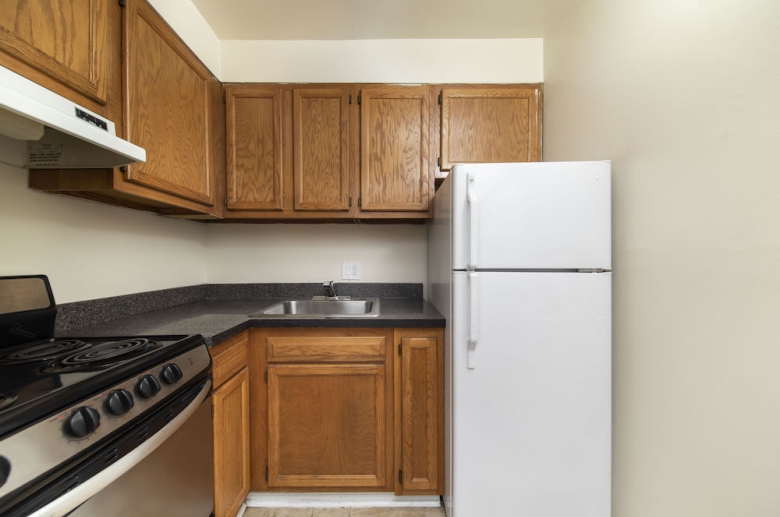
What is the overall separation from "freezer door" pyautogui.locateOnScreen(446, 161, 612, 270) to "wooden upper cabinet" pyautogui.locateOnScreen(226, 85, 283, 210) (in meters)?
1.17

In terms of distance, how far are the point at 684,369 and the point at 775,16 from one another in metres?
0.97

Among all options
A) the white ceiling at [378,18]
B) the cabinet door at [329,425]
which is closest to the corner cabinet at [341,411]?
the cabinet door at [329,425]

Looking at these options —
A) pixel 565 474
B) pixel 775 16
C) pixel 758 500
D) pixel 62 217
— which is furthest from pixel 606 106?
pixel 62 217

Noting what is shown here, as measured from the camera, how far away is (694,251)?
90 centimetres

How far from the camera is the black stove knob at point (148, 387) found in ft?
2.45

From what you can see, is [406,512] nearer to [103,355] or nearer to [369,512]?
[369,512]

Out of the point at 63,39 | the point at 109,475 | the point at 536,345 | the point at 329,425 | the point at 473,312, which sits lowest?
the point at 329,425

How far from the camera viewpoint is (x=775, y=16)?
728 millimetres

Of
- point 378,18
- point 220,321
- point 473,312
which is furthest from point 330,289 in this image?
point 378,18

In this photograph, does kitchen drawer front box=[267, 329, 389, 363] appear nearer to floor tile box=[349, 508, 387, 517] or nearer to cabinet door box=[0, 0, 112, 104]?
floor tile box=[349, 508, 387, 517]

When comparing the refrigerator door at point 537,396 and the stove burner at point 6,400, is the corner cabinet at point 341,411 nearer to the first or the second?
the refrigerator door at point 537,396

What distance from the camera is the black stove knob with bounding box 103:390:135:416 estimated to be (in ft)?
2.19

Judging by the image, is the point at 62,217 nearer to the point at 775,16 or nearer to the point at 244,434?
the point at 244,434

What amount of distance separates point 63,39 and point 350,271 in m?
1.55
